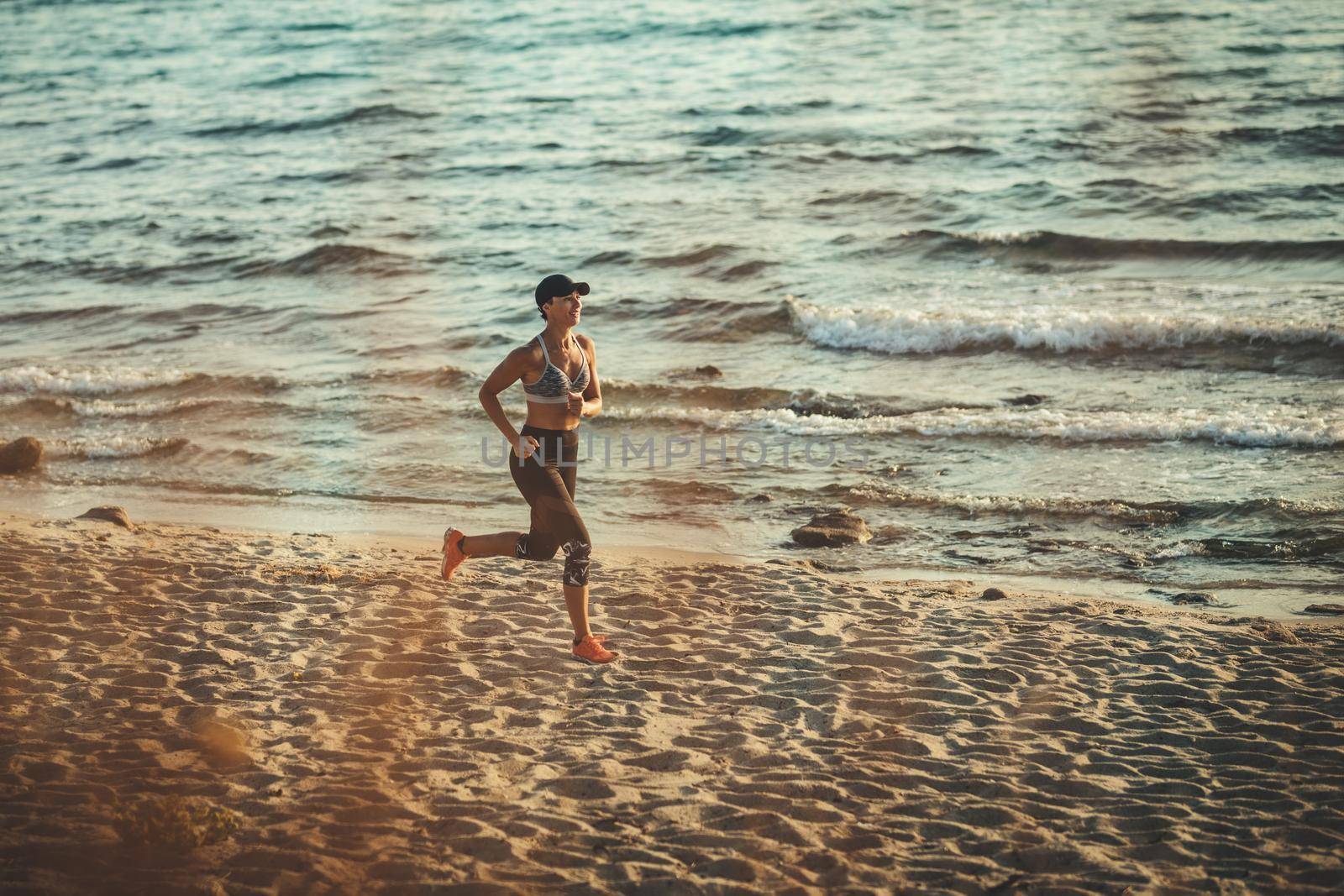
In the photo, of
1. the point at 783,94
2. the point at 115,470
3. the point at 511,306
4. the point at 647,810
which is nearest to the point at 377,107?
the point at 783,94

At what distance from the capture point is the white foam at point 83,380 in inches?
495

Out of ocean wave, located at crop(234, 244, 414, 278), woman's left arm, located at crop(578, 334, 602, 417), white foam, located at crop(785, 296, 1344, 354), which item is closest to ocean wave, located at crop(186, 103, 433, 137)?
ocean wave, located at crop(234, 244, 414, 278)

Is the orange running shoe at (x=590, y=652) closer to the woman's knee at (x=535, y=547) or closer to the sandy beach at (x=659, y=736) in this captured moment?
the sandy beach at (x=659, y=736)

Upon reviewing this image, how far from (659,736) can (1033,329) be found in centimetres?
900

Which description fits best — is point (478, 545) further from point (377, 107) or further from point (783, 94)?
point (377, 107)

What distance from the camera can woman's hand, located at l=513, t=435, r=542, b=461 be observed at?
5.45 metres

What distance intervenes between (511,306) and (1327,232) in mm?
10791

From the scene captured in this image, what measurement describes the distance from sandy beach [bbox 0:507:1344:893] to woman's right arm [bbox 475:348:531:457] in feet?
4.21

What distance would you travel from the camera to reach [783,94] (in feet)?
85.5

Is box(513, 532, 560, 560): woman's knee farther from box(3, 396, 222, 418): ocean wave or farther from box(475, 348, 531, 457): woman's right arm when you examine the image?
box(3, 396, 222, 418): ocean wave

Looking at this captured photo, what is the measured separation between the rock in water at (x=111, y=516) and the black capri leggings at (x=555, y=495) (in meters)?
4.32

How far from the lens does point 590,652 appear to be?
597cm

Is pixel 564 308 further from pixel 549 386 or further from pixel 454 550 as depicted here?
pixel 454 550

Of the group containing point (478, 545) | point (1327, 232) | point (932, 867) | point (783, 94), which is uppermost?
point (783, 94)
